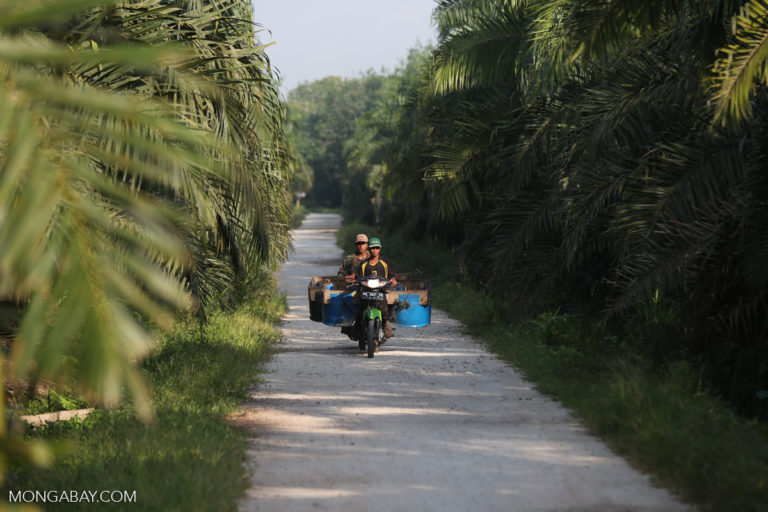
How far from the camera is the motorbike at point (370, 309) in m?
12.1

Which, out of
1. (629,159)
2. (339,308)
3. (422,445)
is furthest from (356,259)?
(422,445)

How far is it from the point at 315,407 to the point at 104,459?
106 inches

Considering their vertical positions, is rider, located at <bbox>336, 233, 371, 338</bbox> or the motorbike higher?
rider, located at <bbox>336, 233, 371, 338</bbox>

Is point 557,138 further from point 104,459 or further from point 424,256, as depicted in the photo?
point 424,256

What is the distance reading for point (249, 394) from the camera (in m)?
9.22

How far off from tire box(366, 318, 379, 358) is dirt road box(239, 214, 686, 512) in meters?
0.21

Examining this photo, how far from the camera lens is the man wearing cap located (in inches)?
508

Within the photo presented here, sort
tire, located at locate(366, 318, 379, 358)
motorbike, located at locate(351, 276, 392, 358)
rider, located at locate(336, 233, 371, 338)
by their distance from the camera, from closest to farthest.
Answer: tire, located at locate(366, 318, 379, 358)
motorbike, located at locate(351, 276, 392, 358)
rider, located at locate(336, 233, 371, 338)

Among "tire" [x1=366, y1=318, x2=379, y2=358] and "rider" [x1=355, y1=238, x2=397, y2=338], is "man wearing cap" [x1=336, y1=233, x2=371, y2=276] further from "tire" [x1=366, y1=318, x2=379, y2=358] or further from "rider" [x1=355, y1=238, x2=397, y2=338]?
"tire" [x1=366, y1=318, x2=379, y2=358]

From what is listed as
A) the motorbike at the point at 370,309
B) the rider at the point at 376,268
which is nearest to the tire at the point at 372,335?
the motorbike at the point at 370,309

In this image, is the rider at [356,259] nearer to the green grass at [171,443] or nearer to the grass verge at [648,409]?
the green grass at [171,443]

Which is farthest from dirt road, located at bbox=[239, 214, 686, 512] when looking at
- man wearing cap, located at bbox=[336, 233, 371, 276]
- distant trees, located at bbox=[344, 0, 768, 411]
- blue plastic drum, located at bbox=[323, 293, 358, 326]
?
man wearing cap, located at bbox=[336, 233, 371, 276]

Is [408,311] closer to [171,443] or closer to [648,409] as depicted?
[648,409]

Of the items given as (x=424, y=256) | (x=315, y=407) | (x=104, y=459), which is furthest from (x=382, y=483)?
(x=424, y=256)
